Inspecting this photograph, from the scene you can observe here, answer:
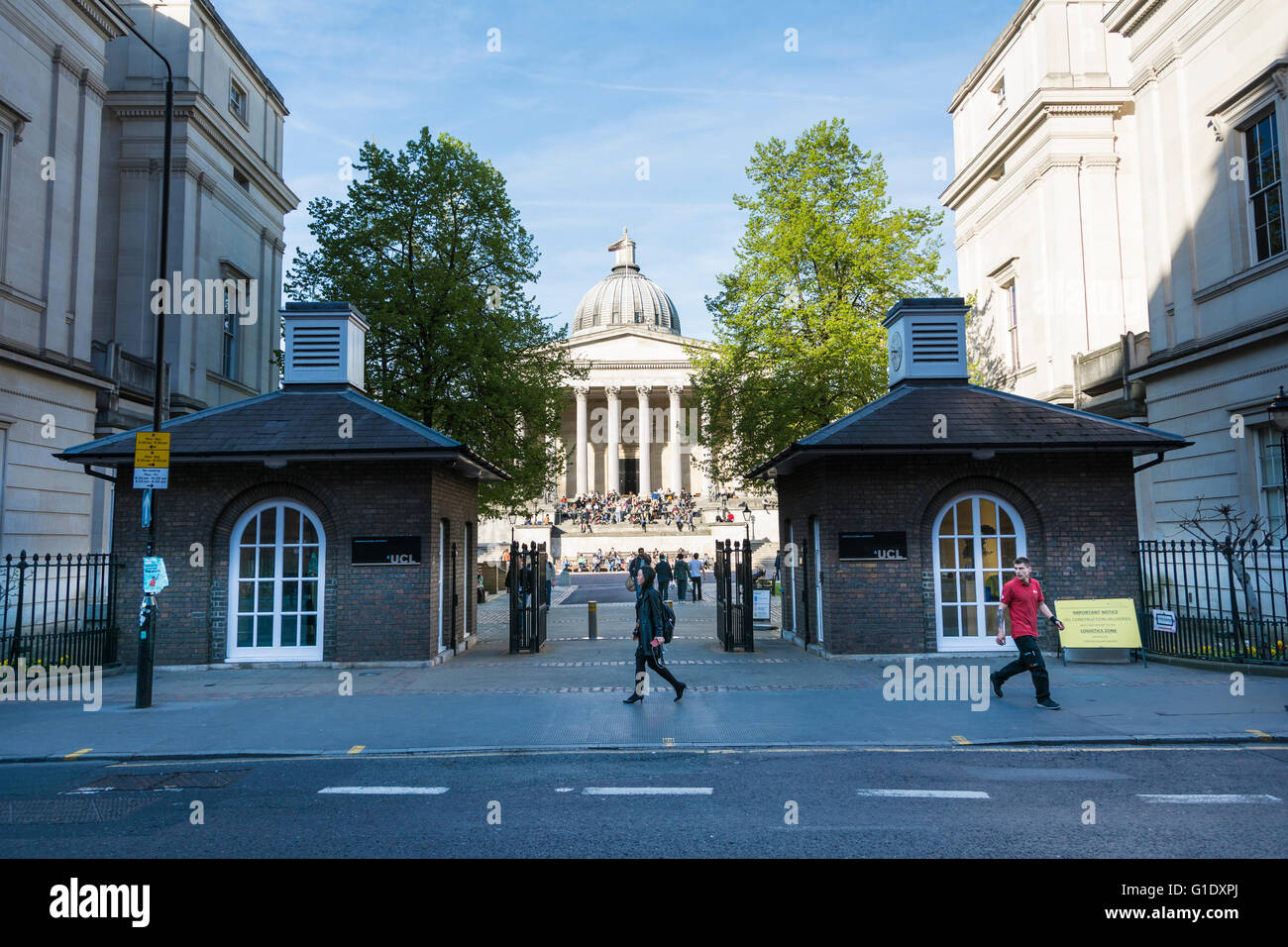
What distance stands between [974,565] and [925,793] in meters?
8.76

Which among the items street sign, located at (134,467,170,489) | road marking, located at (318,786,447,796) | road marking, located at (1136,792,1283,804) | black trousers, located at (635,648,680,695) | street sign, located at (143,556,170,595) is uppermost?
street sign, located at (134,467,170,489)

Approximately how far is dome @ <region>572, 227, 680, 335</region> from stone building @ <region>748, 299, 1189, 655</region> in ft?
250

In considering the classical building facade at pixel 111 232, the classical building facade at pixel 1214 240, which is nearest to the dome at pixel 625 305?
the classical building facade at pixel 111 232

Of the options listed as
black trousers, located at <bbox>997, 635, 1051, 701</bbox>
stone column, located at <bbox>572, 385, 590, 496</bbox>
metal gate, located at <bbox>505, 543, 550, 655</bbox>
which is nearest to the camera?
black trousers, located at <bbox>997, 635, 1051, 701</bbox>

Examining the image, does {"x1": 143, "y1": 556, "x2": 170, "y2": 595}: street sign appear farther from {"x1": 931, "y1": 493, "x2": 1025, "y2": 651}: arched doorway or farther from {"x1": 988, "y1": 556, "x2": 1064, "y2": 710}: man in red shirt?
{"x1": 931, "y1": 493, "x2": 1025, "y2": 651}: arched doorway

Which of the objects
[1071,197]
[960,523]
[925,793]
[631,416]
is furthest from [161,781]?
[631,416]

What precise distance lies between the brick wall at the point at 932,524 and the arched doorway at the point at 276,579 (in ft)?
28.5

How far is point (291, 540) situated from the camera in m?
15.1

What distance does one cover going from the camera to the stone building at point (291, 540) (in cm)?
1463

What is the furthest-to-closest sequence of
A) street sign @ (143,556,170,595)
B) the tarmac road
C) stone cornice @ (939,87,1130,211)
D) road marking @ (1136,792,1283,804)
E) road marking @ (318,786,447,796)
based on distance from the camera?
stone cornice @ (939,87,1130,211) < street sign @ (143,556,170,595) < road marking @ (318,786,447,796) < road marking @ (1136,792,1283,804) < the tarmac road

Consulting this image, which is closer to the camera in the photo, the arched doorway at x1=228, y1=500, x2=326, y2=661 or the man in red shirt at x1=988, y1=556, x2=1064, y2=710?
the man in red shirt at x1=988, y1=556, x2=1064, y2=710

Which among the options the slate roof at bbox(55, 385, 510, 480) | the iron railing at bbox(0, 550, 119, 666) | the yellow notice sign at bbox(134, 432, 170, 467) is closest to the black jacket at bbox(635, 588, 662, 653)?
the slate roof at bbox(55, 385, 510, 480)

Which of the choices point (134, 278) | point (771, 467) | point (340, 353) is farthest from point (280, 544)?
point (134, 278)

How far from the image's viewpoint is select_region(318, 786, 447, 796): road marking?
23.1ft
